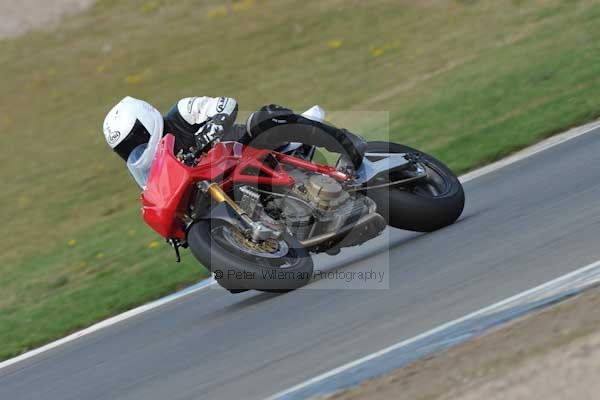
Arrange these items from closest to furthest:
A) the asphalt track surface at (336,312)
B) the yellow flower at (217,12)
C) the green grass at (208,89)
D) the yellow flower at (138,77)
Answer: the asphalt track surface at (336,312), the green grass at (208,89), the yellow flower at (138,77), the yellow flower at (217,12)

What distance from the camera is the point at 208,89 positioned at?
61.7 ft

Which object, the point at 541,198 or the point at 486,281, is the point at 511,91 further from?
the point at 486,281

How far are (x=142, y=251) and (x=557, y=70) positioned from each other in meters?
5.27

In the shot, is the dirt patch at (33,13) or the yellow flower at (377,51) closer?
the yellow flower at (377,51)

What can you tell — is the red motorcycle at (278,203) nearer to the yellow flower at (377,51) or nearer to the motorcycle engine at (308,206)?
the motorcycle engine at (308,206)

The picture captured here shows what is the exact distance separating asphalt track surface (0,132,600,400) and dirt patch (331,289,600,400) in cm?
53

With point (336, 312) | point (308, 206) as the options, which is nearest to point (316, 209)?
point (308, 206)

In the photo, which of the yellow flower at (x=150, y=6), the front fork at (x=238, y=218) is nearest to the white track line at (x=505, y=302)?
the front fork at (x=238, y=218)

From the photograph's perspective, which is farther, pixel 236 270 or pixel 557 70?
pixel 557 70

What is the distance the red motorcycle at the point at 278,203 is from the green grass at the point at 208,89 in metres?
1.95

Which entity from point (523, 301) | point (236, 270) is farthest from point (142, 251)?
point (523, 301)

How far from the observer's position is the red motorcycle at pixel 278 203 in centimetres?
684

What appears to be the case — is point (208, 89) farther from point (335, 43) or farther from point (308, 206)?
point (308, 206)

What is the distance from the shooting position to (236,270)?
21.7 ft
